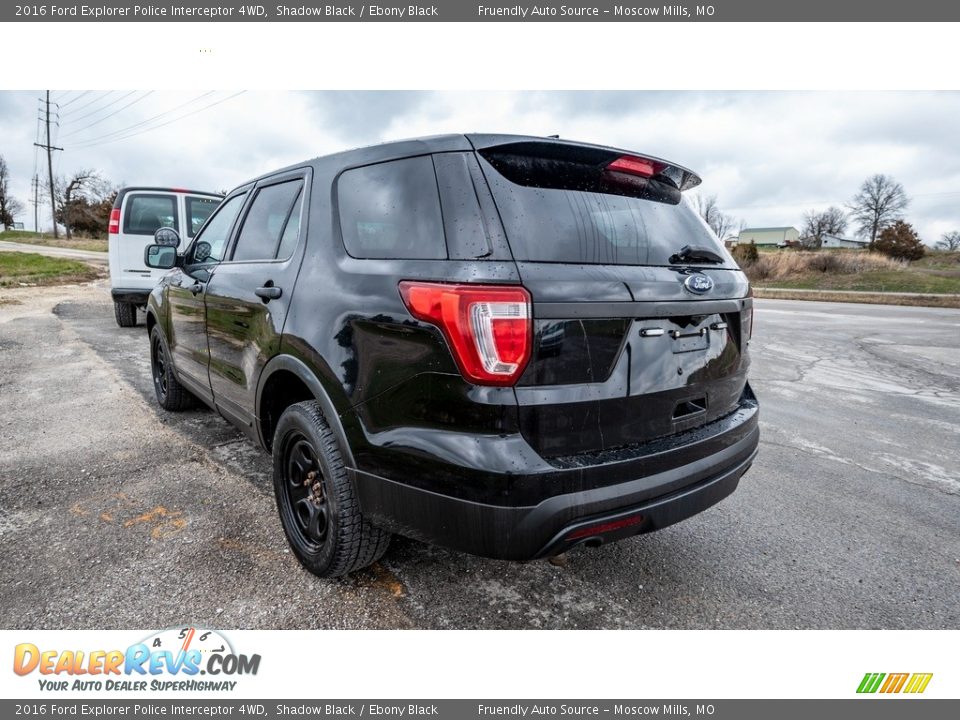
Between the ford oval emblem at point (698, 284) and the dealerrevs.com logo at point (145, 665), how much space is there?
2.08 meters

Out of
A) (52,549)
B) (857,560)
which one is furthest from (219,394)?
(857,560)

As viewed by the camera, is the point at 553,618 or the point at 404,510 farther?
the point at 553,618

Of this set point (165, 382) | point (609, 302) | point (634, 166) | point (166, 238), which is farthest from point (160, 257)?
point (609, 302)

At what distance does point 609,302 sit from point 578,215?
36 cm

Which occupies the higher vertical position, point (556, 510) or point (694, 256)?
point (694, 256)

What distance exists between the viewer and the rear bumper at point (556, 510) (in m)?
1.69

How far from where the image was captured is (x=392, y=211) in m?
2.06

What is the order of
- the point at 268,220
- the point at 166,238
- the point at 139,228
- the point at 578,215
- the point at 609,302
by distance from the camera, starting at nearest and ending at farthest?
the point at 609,302
the point at 578,215
the point at 268,220
the point at 166,238
the point at 139,228

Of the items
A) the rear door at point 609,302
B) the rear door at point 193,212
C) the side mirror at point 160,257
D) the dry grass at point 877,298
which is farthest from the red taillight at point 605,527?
the dry grass at point 877,298

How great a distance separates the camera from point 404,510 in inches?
75.0

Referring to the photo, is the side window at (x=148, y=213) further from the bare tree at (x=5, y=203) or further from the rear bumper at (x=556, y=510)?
the bare tree at (x=5, y=203)

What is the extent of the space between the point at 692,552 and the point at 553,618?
87 cm

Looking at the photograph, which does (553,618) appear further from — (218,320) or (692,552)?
(218,320)

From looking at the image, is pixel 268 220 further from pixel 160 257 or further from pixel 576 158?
pixel 576 158
